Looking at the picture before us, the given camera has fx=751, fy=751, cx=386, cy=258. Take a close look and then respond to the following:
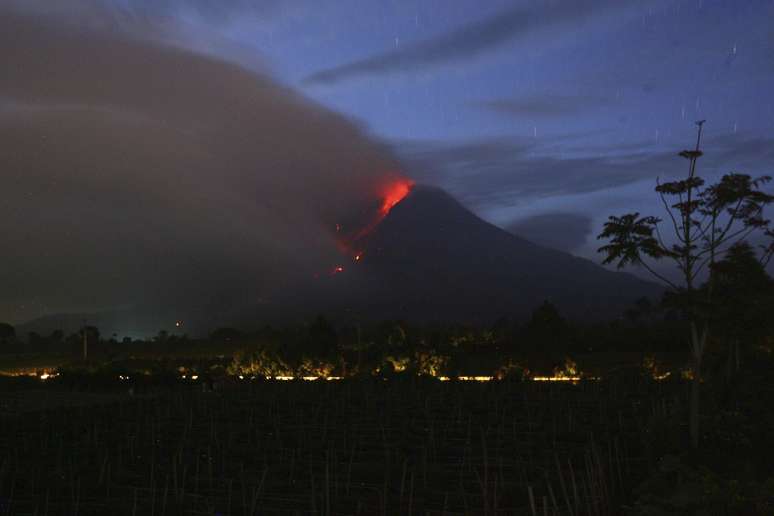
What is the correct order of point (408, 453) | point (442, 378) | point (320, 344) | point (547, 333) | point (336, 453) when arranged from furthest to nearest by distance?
point (320, 344)
point (547, 333)
point (442, 378)
point (408, 453)
point (336, 453)

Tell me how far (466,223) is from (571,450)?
11820 cm

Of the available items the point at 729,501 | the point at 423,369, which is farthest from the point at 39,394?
the point at 729,501

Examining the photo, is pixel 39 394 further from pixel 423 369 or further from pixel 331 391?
pixel 423 369

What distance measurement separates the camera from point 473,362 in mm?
36375

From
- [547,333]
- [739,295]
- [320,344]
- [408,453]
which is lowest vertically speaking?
[408,453]

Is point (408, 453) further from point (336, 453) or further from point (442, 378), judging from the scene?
point (442, 378)

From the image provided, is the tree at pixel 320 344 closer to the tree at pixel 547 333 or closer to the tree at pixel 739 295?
the tree at pixel 547 333

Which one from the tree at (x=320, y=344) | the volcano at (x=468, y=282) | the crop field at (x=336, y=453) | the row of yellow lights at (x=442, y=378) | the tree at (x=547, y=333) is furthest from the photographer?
the volcano at (x=468, y=282)

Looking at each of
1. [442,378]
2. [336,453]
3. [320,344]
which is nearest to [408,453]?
[336,453]

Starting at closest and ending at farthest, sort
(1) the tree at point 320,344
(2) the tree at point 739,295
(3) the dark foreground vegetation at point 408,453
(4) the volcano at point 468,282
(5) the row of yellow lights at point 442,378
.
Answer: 1. (3) the dark foreground vegetation at point 408,453
2. (2) the tree at point 739,295
3. (5) the row of yellow lights at point 442,378
4. (1) the tree at point 320,344
5. (4) the volcano at point 468,282

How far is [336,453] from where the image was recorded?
13.9 meters

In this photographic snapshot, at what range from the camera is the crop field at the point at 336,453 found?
9.88m

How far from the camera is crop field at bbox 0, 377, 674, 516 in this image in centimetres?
988

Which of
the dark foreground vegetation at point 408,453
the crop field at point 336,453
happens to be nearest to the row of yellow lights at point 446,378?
the dark foreground vegetation at point 408,453
